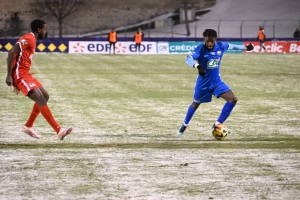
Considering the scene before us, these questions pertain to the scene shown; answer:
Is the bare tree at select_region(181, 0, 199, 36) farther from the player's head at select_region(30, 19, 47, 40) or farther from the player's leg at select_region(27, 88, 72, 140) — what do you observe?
the player's leg at select_region(27, 88, 72, 140)

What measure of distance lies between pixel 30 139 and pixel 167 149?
7.98 ft

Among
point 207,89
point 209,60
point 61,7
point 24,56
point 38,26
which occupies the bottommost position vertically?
point 61,7

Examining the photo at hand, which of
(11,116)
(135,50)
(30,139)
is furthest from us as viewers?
(135,50)

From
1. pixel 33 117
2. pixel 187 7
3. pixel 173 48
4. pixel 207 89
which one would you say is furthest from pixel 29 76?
pixel 187 7

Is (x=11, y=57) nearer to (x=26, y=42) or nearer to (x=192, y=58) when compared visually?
(x=26, y=42)

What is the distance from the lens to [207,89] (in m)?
11.1

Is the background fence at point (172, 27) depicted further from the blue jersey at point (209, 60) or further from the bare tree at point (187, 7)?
the blue jersey at point (209, 60)

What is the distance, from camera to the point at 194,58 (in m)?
10.9

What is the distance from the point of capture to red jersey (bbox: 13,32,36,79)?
33.2 ft

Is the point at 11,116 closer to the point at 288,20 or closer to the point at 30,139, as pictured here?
the point at 30,139

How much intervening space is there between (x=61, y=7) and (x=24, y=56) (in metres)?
58.4

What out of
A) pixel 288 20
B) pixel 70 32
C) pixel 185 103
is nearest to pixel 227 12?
pixel 288 20

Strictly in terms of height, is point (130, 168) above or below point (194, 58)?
below

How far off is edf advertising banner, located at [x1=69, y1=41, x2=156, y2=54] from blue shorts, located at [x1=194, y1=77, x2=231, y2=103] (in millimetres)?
39306
